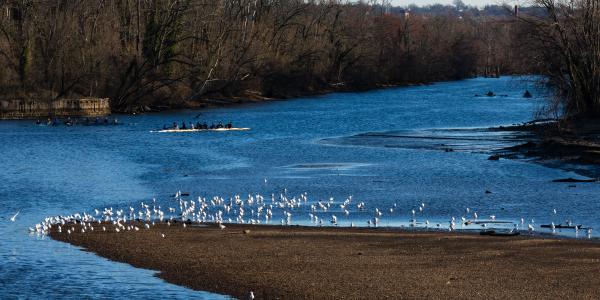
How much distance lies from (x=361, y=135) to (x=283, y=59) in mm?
55434

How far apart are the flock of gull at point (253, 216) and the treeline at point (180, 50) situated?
37.0 m

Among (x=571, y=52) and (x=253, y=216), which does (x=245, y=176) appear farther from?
(x=571, y=52)

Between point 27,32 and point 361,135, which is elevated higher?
point 27,32

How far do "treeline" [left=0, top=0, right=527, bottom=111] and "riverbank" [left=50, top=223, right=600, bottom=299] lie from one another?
43137 millimetres

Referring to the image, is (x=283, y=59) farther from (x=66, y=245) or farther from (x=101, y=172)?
(x=66, y=245)

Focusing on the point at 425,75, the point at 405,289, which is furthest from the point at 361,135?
the point at 425,75

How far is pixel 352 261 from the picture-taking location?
64.0ft

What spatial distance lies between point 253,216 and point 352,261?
7913 mm

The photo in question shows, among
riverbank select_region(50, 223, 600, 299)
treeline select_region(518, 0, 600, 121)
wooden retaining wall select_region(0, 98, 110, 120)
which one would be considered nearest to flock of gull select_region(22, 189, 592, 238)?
riverbank select_region(50, 223, 600, 299)

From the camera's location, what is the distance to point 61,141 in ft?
185

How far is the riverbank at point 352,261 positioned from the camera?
55.8 feet

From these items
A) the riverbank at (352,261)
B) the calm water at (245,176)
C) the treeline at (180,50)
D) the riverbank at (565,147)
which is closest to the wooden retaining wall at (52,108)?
the treeline at (180,50)

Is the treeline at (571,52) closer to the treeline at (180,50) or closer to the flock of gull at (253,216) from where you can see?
the treeline at (180,50)

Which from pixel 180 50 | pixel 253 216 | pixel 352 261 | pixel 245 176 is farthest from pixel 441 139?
pixel 180 50
